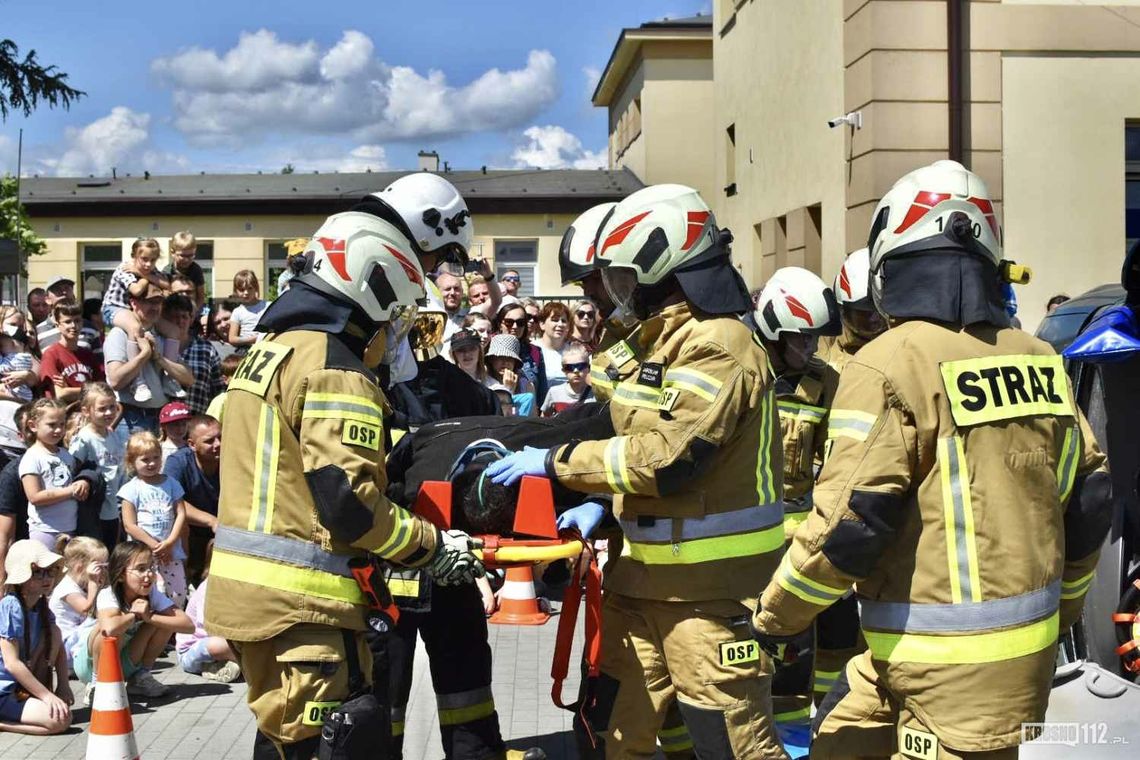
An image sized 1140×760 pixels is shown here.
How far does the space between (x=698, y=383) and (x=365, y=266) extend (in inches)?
44.8

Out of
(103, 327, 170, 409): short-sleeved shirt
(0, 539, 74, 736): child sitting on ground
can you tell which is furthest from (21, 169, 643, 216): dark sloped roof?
(0, 539, 74, 736): child sitting on ground

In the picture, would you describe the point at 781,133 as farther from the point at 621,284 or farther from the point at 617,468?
the point at 617,468

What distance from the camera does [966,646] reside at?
3.55m

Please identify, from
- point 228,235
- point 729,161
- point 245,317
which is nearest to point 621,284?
point 245,317

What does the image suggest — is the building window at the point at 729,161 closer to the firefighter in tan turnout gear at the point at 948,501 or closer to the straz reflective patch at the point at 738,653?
the straz reflective patch at the point at 738,653

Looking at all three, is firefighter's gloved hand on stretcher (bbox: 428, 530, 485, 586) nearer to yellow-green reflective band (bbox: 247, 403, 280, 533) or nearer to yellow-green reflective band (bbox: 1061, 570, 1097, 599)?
yellow-green reflective band (bbox: 247, 403, 280, 533)

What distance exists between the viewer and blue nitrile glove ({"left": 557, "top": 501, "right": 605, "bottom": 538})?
4.53 metres

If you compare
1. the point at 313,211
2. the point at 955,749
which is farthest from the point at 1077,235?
the point at 313,211

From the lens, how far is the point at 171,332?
367 inches

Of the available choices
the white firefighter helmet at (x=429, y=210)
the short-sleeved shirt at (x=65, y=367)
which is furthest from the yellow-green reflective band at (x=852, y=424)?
the short-sleeved shirt at (x=65, y=367)

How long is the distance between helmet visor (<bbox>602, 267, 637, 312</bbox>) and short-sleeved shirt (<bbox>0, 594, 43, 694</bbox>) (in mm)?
3759

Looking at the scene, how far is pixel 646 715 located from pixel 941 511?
1.45 m

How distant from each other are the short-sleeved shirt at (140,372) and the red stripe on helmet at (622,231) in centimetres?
535

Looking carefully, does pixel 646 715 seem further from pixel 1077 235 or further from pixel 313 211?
pixel 313 211
